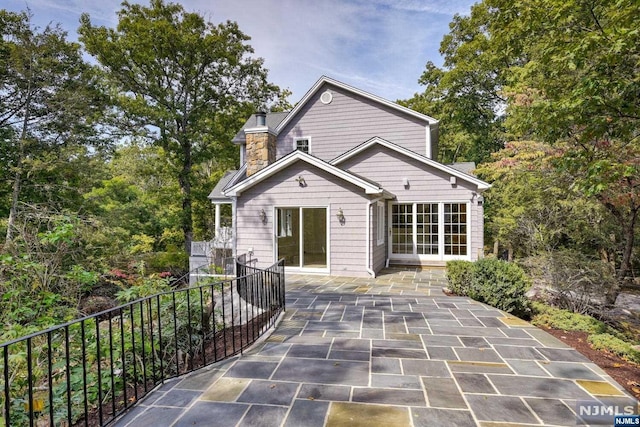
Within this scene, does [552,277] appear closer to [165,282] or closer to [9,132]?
[165,282]

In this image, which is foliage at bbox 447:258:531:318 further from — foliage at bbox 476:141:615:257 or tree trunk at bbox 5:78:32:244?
tree trunk at bbox 5:78:32:244

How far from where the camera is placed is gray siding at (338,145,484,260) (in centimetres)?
1063

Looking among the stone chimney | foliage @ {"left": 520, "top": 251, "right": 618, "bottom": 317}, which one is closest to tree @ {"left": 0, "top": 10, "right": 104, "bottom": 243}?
the stone chimney

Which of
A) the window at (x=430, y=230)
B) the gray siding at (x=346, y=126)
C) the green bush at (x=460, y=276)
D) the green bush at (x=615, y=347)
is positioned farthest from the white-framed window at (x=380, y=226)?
the green bush at (x=615, y=347)

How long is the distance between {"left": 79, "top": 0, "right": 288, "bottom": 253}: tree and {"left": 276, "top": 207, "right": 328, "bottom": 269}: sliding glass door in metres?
7.10

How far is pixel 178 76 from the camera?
17.1 m

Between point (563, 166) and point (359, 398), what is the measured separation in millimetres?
4876

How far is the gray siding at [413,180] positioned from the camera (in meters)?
10.6

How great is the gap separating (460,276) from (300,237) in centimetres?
436

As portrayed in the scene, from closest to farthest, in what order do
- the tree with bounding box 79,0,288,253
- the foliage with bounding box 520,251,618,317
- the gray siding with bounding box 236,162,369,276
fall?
the foliage with bounding box 520,251,618,317
the gray siding with bounding box 236,162,369,276
the tree with bounding box 79,0,288,253

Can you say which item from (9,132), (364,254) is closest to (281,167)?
(364,254)

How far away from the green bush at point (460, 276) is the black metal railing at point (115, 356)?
12.1 feet

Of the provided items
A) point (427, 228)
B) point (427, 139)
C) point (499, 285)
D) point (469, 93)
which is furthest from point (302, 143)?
point (469, 93)

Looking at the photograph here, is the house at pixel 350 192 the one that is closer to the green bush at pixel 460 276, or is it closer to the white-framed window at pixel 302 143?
the white-framed window at pixel 302 143
